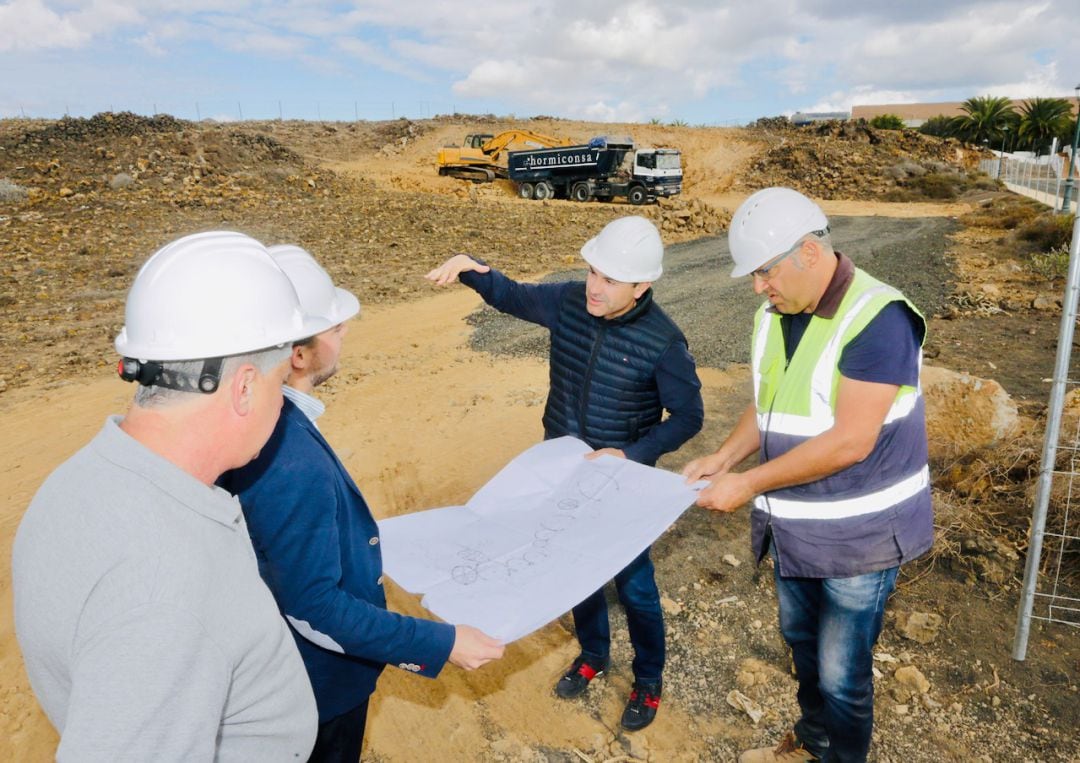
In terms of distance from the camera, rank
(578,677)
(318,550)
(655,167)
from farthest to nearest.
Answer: (655,167)
(578,677)
(318,550)

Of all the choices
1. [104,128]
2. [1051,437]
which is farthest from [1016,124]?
[1051,437]

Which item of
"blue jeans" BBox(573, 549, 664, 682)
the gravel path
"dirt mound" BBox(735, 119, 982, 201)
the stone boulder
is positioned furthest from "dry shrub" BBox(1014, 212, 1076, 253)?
"blue jeans" BBox(573, 549, 664, 682)

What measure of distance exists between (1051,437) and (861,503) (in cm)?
150

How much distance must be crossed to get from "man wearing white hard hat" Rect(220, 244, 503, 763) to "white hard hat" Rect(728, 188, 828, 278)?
120 cm

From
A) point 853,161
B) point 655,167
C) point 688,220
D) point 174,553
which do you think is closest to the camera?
point 174,553

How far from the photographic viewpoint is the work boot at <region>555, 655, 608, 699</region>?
3.18 meters

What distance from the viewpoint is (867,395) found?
2.03 m

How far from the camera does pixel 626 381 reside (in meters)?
2.79

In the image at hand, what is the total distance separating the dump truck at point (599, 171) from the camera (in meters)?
24.1

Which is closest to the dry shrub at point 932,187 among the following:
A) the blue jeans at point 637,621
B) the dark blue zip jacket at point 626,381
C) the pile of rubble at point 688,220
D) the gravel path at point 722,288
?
the gravel path at point 722,288

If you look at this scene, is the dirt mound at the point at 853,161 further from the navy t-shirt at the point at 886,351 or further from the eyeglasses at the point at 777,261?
the navy t-shirt at the point at 886,351

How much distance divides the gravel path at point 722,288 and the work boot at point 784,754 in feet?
17.0

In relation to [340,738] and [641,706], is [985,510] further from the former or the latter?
[340,738]

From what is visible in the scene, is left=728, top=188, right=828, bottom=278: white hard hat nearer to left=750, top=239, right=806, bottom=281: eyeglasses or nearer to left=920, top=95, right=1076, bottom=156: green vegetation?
left=750, top=239, right=806, bottom=281: eyeglasses
